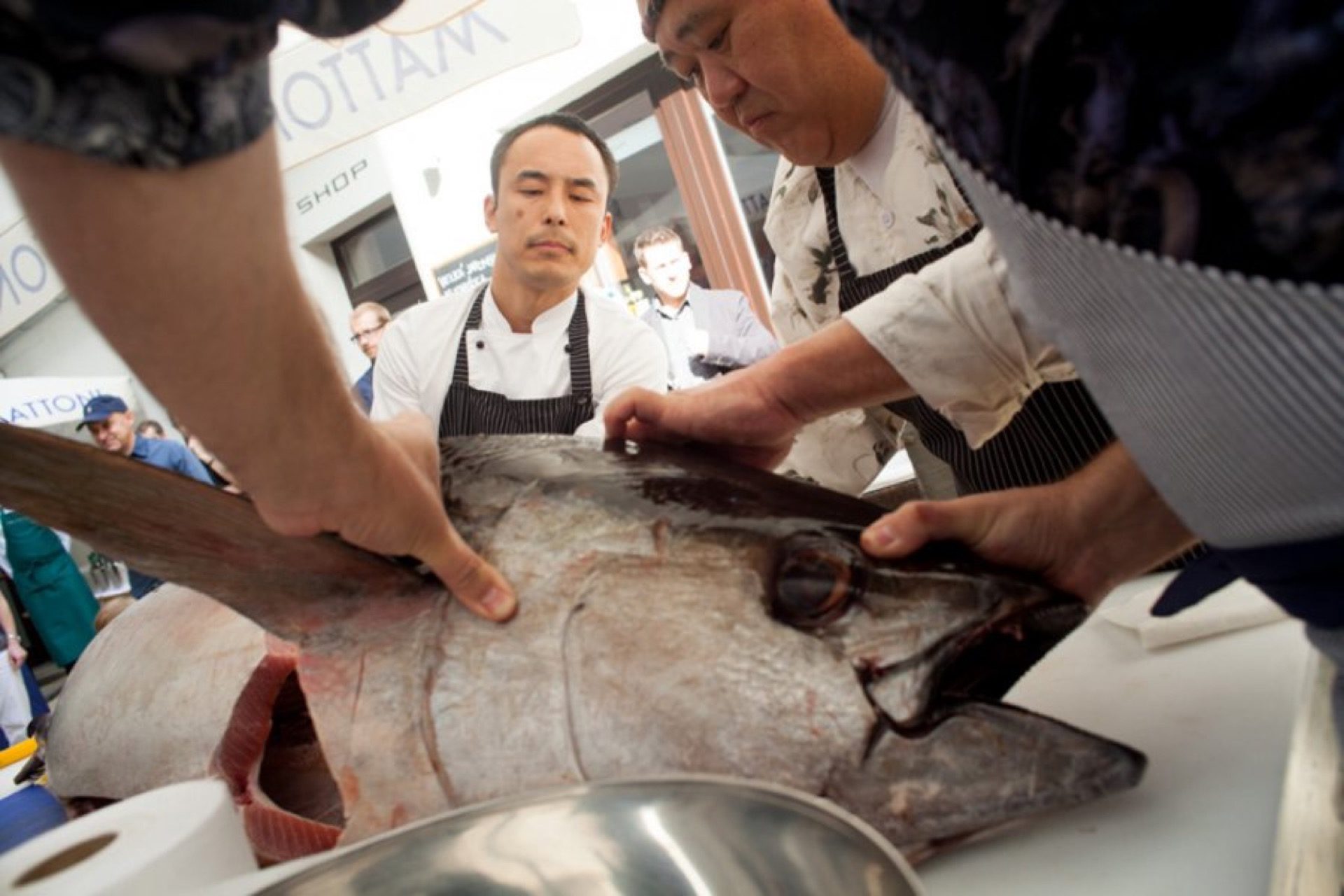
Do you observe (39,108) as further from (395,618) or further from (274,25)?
(395,618)

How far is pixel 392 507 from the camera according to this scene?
31.8 inches

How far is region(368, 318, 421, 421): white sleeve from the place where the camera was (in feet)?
9.01

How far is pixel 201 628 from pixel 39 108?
1.05m

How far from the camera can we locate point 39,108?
443mm

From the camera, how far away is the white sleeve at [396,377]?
2.75 m

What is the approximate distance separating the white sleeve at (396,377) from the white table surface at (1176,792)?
221 centimetres

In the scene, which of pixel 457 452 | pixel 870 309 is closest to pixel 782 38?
pixel 870 309

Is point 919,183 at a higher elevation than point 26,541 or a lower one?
lower

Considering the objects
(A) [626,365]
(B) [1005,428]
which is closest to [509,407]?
(A) [626,365]

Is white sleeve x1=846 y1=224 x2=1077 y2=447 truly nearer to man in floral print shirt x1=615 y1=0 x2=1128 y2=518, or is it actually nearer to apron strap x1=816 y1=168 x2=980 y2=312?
man in floral print shirt x1=615 y1=0 x2=1128 y2=518

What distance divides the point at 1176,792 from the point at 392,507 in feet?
2.47

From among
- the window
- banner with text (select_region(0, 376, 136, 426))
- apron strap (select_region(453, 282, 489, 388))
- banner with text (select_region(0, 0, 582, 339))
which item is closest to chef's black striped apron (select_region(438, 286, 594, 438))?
apron strap (select_region(453, 282, 489, 388))

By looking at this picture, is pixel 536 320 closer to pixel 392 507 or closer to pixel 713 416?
pixel 713 416

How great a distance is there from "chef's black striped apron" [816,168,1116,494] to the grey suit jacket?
2354mm
